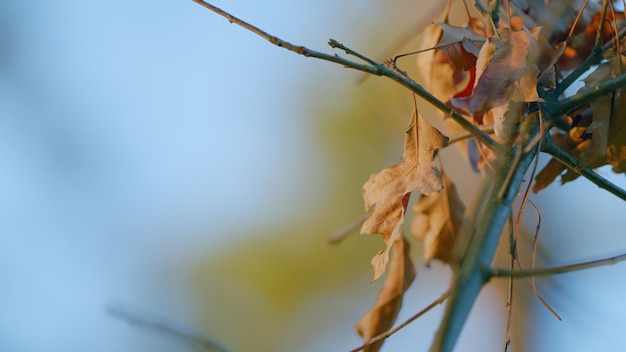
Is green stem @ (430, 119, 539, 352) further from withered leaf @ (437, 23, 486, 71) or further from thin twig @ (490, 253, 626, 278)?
withered leaf @ (437, 23, 486, 71)

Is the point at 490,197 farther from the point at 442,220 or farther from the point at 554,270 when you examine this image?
the point at 442,220

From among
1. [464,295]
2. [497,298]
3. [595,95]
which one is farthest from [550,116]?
[497,298]

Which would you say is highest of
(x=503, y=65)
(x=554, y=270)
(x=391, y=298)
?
(x=503, y=65)

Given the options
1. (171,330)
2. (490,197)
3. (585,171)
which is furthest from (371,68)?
(171,330)

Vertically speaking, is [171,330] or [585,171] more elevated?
[585,171]

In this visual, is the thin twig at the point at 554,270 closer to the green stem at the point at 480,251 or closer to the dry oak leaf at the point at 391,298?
the green stem at the point at 480,251

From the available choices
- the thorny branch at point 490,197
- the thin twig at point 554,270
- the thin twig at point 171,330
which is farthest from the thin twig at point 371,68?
the thin twig at point 171,330

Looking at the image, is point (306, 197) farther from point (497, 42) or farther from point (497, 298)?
point (497, 42)
